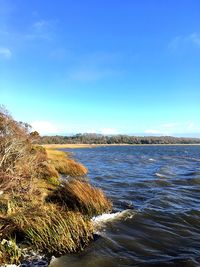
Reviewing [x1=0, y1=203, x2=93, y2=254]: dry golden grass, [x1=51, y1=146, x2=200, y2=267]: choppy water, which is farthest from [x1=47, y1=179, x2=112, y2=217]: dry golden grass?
[x1=0, y1=203, x2=93, y2=254]: dry golden grass

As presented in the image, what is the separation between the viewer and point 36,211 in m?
9.14

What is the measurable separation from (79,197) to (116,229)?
7.02 ft

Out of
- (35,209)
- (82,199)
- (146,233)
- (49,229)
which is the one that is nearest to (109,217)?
(82,199)

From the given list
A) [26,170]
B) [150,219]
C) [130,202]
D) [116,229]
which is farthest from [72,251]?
[130,202]

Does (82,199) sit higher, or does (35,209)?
(35,209)

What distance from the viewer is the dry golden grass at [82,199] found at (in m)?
12.0

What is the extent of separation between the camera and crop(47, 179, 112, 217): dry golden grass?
12.0 metres

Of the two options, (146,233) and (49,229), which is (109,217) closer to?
(146,233)

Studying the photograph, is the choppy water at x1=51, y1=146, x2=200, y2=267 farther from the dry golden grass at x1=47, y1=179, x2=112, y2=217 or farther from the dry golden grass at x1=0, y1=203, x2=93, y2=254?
the dry golden grass at x1=47, y1=179, x2=112, y2=217

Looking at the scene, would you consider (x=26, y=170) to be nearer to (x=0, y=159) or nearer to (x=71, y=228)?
(x=0, y=159)

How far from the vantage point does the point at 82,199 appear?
12227 mm

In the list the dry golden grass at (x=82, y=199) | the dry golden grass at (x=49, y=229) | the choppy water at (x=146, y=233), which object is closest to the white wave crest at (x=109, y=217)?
the choppy water at (x=146, y=233)

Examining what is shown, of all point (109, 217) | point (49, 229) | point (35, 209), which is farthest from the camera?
point (109, 217)

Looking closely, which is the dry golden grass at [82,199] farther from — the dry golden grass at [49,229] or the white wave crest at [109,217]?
the dry golden grass at [49,229]
